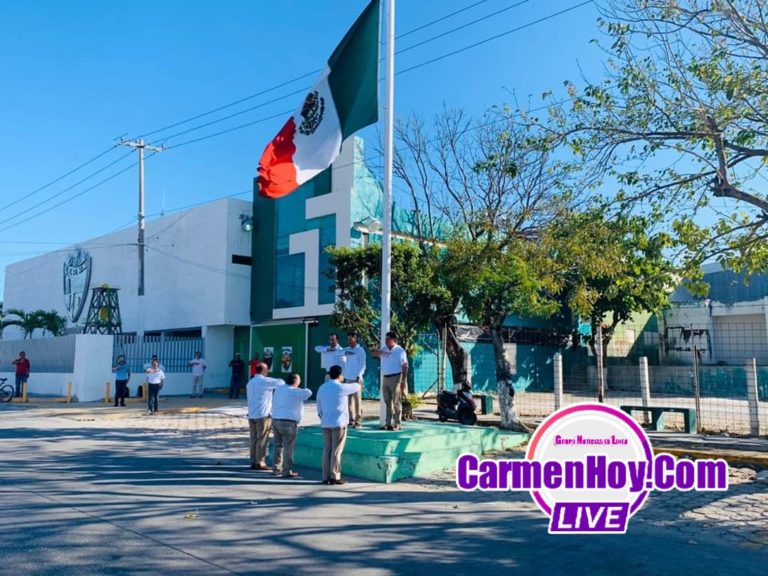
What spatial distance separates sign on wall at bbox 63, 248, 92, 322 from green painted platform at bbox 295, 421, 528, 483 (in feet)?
107

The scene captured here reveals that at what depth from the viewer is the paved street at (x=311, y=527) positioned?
5.91 metres

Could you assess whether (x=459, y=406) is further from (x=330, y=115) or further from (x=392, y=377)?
(x=330, y=115)

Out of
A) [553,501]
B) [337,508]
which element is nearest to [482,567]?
[553,501]

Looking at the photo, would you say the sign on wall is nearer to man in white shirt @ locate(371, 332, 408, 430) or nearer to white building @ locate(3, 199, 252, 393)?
white building @ locate(3, 199, 252, 393)

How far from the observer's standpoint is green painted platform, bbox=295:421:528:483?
400 inches

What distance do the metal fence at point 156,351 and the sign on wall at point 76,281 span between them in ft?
48.3

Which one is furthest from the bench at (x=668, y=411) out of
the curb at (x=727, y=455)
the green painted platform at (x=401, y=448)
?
the green painted platform at (x=401, y=448)

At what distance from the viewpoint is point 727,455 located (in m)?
11.4

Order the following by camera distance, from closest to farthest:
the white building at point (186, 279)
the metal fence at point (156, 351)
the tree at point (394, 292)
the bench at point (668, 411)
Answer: the bench at point (668, 411) → the tree at point (394, 292) → the metal fence at point (156, 351) → the white building at point (186, 279)

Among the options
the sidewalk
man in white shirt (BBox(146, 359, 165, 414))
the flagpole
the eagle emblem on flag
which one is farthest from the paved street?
man in white shirt (BBox(146, 359, 165, 414))

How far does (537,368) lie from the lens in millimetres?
31812

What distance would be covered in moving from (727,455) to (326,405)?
6.80 m

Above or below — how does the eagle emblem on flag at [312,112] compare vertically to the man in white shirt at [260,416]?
above

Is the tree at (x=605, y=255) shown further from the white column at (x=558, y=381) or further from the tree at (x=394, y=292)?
the tree at (x=394, y=292)
